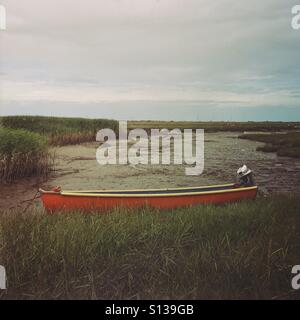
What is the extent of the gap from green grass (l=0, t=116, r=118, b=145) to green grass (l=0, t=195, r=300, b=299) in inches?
602

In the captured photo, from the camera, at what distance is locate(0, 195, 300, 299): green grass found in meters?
3.77

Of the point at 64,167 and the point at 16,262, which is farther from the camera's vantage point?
the point at 64,167

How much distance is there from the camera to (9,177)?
10.7 metres

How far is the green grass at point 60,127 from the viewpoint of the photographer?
2088 centimetres

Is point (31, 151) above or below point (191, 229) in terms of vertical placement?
above

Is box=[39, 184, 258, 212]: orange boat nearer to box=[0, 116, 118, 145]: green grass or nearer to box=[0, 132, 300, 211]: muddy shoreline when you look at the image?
box=[0, 132, 300, 211]: muddy shoreline

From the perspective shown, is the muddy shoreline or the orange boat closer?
the orange boat

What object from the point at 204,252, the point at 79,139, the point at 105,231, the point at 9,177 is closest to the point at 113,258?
the point at 105,231

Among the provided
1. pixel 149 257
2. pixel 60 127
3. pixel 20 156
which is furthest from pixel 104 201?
pixel 60 127

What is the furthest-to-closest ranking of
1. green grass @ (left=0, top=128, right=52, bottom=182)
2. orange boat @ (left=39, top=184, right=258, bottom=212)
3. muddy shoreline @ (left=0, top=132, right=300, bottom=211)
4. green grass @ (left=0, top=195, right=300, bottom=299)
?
green grass @ (left=0, top=128, right=52, bottom=182) → muddy shoreline @ (left=0, top=132, right=300, bottom=211) → orange boat @ (left=39, top=184, right=258, bottom=212) → green grass @ (left=0, top=195, right=300, bottom=299)

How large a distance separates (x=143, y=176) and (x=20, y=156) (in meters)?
4.61

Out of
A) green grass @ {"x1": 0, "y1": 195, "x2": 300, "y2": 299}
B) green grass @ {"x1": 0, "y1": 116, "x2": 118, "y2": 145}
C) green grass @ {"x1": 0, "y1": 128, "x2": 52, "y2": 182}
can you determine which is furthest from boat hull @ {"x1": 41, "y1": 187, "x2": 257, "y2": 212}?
green grass @ {"x1": 0, "y1": 116, "x2": 118, "y2": 145}
